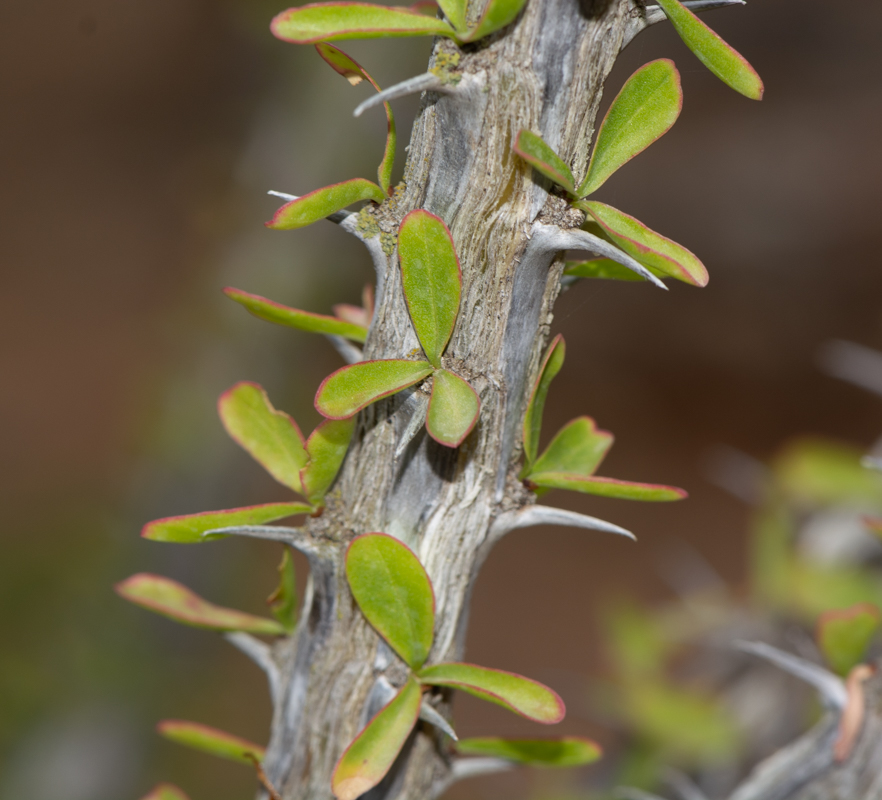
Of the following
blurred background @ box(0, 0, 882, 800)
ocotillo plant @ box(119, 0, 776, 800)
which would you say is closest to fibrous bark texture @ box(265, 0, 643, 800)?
ocotillo plant @ box(119, 0, 776, 800)

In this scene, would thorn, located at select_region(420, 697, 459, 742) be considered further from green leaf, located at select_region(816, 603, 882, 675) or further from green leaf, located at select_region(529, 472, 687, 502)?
green leaf, located at select_region(816, 603, 882, 675)

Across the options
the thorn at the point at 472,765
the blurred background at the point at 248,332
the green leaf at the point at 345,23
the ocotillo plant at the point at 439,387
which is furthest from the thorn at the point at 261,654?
the blurred background at the point at 248,332

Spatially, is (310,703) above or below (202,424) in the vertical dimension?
above

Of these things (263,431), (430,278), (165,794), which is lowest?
(165,794)

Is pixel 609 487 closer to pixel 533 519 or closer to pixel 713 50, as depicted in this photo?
pixel 533 519

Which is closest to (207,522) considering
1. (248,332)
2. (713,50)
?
(713,50)

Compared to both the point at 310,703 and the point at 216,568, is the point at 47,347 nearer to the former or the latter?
the point at 216,568

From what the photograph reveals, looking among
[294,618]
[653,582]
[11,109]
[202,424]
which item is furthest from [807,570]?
[11,109]
